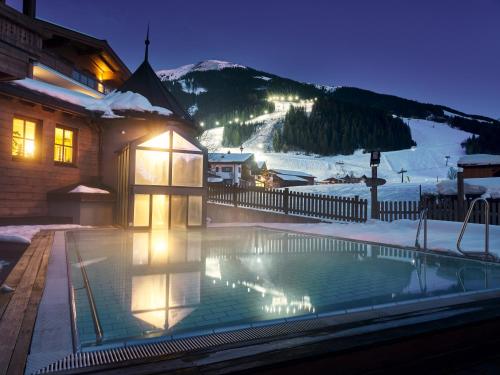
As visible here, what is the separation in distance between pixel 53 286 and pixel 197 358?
2356 mm

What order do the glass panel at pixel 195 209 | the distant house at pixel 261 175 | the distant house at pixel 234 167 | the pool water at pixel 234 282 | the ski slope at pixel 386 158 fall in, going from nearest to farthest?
1. the pool water at pixel 234 282
2. the glass panel at pixel 195 209
3. the distant house at pixel 261 175
4. the distant house at pixel 234 167
5. the ski slope at pixel 386 158

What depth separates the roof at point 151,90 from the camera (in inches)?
538

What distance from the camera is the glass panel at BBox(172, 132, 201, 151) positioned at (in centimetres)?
1139

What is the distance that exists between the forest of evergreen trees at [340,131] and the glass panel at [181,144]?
283ft

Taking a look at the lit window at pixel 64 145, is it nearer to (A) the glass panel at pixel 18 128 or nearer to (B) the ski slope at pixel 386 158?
(A) the glass panel at pixel 18 128

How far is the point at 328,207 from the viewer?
13367 millimetres

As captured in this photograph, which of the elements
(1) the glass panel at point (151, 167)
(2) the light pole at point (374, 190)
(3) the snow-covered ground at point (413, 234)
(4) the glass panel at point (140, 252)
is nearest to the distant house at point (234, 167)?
(2) the light pole at point (374, 190)

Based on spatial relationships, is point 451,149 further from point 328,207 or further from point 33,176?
point 33,176

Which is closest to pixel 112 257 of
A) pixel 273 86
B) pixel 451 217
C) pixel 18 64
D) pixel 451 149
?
pixel 18 64

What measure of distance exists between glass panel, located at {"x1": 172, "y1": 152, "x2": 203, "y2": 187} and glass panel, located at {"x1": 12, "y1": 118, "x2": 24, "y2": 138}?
4.43 meters

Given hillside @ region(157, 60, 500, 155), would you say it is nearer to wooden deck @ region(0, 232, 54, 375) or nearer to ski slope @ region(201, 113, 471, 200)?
ski slope @ region(201, 113, 471, 200)

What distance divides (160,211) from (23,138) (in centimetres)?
451

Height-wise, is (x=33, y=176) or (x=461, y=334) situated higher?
(x=33, y=176)

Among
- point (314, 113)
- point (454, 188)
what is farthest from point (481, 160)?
point (314, 113)
